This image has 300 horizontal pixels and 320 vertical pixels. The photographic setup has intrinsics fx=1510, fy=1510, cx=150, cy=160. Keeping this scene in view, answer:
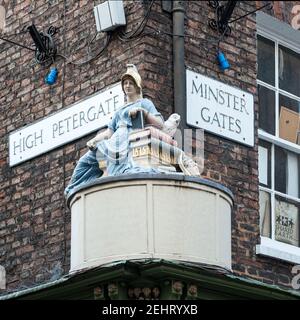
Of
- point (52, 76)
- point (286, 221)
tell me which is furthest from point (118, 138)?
point (286, 221)

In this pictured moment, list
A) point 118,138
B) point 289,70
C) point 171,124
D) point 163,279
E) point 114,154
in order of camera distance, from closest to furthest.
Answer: point 163,279 → point 114,154 → point 118,138 → point 171,124 → point 289,70

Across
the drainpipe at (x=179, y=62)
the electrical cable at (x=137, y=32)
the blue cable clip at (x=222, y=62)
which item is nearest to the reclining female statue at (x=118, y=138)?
the drainpipe at (x=179, y=62)

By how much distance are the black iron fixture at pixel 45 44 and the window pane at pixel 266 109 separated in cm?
241

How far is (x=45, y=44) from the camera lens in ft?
56.0

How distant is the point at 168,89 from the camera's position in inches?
624

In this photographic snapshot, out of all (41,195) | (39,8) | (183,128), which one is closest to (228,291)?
(183,128)

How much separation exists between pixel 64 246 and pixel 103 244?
2.15 meters

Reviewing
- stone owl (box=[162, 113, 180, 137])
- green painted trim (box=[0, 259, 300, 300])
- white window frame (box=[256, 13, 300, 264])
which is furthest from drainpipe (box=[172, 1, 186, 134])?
green painted trim (box=[0, 259, 300, 300])

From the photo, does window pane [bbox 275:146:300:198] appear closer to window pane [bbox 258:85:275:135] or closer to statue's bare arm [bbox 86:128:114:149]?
window pane [bbox 258:85:275:135]

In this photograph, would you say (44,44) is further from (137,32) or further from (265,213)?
(265,213)

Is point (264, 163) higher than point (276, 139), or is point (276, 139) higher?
point (276, 139)

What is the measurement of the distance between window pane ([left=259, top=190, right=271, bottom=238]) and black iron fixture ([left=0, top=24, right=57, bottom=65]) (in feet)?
9.24

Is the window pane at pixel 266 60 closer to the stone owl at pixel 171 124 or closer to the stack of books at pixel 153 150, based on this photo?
the stone owl at pixel 171 124

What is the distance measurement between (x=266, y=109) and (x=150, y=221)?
3.90 m
